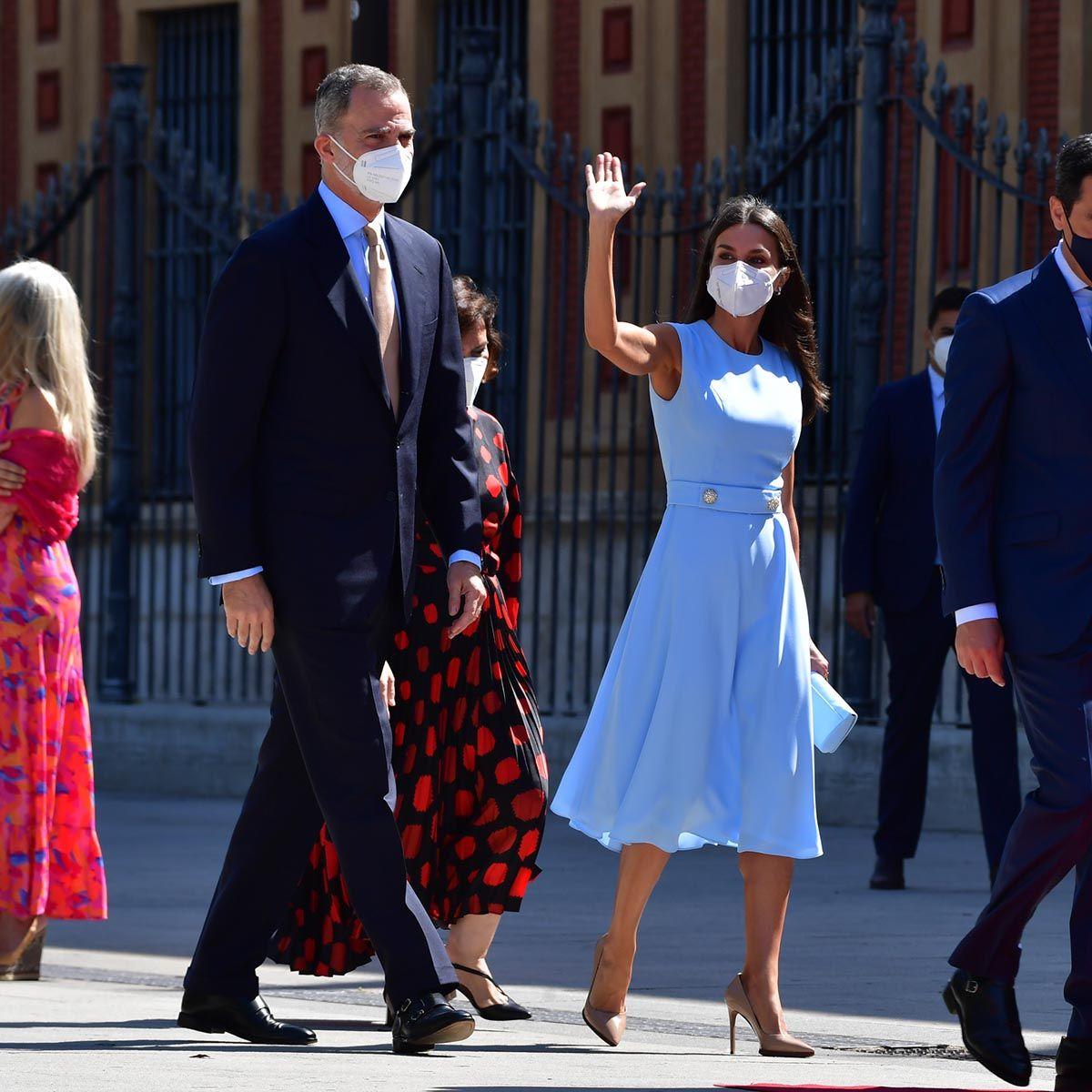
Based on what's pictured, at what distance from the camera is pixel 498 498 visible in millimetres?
6664

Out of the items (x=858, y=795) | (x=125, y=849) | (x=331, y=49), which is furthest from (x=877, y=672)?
(x=331, y=49)

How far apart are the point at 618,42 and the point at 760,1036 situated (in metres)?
11.1

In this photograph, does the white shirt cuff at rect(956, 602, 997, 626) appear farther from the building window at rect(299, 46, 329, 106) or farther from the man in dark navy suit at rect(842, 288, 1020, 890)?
the building window at rect(299, 46, 329, 106)

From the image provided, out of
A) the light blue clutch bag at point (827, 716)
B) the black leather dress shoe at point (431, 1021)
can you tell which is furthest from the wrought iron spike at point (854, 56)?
the black leather dress shoe at point (431, 1021)

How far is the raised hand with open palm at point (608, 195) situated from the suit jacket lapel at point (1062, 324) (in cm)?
92

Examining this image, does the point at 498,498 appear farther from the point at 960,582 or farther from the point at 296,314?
the point at 960,582

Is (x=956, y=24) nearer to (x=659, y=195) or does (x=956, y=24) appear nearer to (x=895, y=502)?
(x=659, y=195)

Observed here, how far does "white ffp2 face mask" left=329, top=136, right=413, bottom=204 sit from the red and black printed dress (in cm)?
113

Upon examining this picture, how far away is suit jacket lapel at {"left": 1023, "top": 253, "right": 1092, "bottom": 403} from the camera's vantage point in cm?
516

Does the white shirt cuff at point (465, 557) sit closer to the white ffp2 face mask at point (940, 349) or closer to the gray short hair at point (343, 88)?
the gray short hair at point (343, 88)

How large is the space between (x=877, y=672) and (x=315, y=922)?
5.53 m

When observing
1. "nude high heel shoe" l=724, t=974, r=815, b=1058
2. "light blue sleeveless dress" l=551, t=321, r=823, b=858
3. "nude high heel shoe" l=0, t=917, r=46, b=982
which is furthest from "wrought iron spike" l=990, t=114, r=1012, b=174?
"nude high heel shoe" l=724, t=974, r=815, b=1058

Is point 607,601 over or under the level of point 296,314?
under

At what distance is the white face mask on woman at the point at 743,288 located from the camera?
19.9ft
